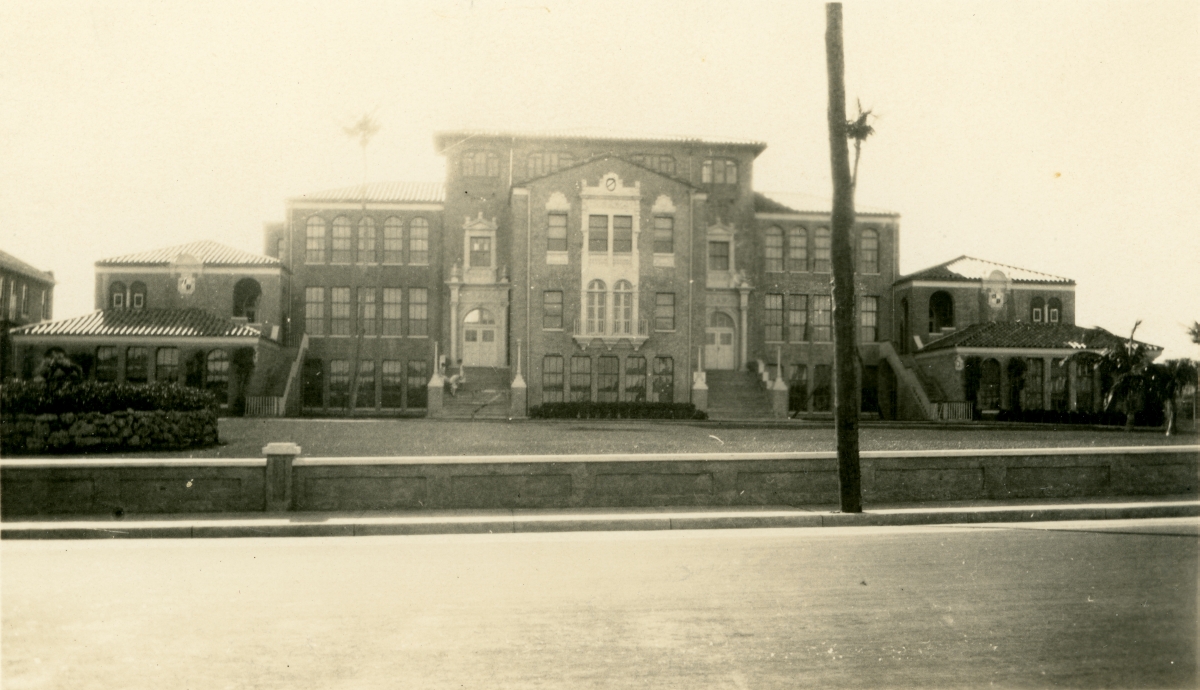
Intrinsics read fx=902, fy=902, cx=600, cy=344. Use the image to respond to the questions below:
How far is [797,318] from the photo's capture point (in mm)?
42062

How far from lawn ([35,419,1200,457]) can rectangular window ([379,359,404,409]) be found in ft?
42.6

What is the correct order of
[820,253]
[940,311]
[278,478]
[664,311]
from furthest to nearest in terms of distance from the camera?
1. [820,253]
2. [940,311]
3. [664,311]
4. [278,478]

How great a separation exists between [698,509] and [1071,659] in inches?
296

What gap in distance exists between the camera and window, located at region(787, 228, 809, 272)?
42.3 m

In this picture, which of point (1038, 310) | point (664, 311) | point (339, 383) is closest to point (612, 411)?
point (664, 311)

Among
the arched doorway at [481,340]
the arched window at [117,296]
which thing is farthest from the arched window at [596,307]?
the arched window at [117,296]

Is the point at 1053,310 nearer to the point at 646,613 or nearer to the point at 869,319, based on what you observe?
the point at 869,319

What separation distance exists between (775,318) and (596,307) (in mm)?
8976

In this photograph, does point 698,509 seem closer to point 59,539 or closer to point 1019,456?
point 1019,456

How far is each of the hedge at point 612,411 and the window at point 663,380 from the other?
491cm

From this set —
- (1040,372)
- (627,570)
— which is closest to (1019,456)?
(627,570)

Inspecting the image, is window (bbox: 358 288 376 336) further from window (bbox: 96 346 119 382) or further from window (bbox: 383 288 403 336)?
window (bbox: 96 346 119 382)

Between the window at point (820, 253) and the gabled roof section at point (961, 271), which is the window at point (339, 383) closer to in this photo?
the window at point (820, 253)

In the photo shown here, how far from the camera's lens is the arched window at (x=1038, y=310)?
36659 millimetres
